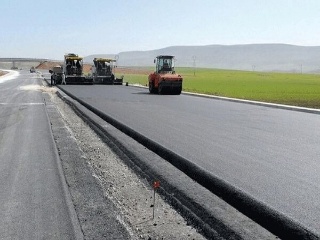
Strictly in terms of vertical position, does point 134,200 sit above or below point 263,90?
above

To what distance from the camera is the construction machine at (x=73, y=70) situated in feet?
144

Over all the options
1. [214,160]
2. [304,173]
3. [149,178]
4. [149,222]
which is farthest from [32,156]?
[304,173]

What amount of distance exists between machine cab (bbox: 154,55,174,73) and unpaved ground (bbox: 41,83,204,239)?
2007cm

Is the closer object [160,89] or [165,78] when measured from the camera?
[165,78]

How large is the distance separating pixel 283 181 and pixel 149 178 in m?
2.35

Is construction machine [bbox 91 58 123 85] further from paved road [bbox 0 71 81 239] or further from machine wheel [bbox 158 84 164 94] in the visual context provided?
paved road [bbox 0 71 81 239]

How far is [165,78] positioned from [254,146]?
19.8m

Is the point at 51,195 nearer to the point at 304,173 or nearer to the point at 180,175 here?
the point at 180,175

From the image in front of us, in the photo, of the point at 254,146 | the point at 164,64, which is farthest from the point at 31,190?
the point at 164,64

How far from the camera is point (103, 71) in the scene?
45.9 m

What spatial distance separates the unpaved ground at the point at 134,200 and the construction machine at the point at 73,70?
33152 millimetres

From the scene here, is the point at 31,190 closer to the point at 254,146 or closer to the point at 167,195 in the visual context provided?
the point at 167,195

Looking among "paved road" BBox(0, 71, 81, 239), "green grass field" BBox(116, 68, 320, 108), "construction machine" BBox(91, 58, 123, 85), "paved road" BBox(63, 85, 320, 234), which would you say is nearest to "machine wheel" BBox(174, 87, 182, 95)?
"green grass field" BBox(116, 68, 320, 108)

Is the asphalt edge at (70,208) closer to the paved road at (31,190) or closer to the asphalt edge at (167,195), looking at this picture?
the paved road at (31,190)
